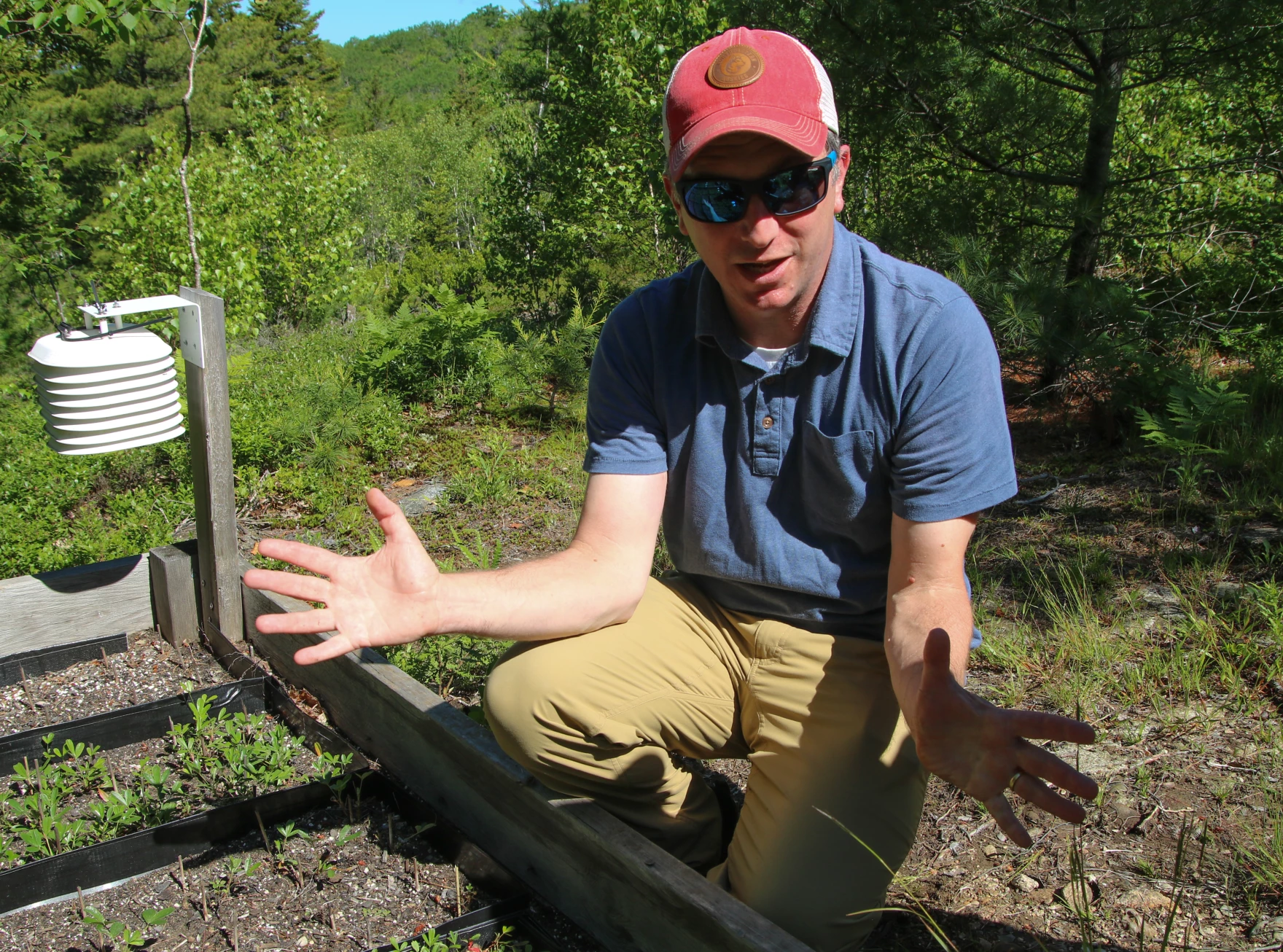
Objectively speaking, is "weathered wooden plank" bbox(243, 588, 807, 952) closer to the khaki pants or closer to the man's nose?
the khaki pants

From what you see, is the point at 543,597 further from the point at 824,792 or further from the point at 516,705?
the point at 824,792

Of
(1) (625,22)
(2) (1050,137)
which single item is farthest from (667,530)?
(1) (625,22)

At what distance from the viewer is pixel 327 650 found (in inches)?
60.6

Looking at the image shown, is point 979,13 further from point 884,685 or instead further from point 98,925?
point 98,925

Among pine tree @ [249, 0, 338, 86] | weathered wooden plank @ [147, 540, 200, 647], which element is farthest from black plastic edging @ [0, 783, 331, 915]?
pine tree @ [249, 0, 338, 86]

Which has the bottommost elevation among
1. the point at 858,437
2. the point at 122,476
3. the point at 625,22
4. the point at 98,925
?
the point at 98,925

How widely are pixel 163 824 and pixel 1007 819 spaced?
171cm

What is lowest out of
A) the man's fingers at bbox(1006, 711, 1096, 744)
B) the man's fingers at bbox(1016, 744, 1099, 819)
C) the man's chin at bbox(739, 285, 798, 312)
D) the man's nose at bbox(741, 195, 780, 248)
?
the man's fingers at bbox(1016, 744, 1099, 819)

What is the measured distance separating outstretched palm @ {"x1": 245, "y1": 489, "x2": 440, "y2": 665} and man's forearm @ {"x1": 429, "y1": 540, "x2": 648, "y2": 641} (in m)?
0.05

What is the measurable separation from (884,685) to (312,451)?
11.6 feet

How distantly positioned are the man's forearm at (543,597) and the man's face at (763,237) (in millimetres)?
606

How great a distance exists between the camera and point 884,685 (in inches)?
71.9

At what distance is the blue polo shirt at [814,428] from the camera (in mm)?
1718

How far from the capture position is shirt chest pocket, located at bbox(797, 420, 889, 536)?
71.1 inches
